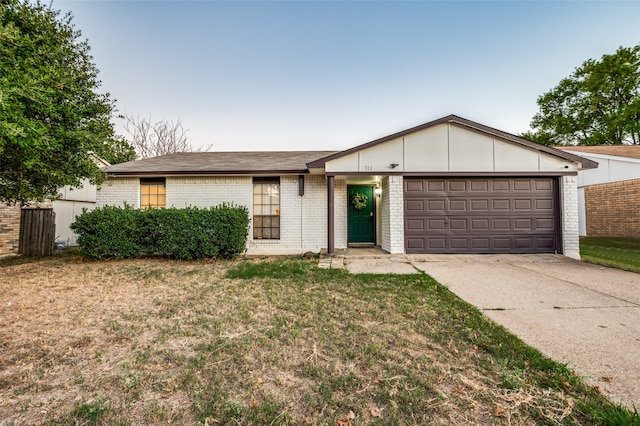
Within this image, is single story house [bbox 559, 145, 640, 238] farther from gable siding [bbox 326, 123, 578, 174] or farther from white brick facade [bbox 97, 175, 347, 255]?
white brick facade [bbox 97, 175, 347, 255]

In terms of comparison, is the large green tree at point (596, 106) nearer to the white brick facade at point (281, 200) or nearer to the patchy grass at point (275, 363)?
the white brick facade at point (281, 200)

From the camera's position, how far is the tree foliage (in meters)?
23.3

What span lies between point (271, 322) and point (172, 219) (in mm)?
5269

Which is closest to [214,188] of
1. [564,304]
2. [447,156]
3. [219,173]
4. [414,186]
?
[219,173]

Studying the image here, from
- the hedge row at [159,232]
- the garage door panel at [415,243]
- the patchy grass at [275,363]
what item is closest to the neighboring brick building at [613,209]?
the garage door panel at [415,243]

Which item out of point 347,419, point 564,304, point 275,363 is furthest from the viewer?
point 564,304

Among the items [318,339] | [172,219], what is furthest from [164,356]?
[172,219]

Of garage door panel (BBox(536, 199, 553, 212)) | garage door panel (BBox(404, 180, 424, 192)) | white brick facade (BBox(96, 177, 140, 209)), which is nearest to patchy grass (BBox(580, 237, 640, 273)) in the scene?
garage door panel (BBox(536, 199, 553, 212))

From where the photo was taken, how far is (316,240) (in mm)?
8805

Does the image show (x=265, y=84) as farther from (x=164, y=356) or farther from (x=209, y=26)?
(x=164, y=356)

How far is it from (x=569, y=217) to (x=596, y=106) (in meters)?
25.5

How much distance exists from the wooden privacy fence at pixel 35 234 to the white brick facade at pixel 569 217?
16.2m

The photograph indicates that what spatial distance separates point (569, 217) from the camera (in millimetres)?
7566

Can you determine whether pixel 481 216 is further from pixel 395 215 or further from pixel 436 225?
pixel 395 215
